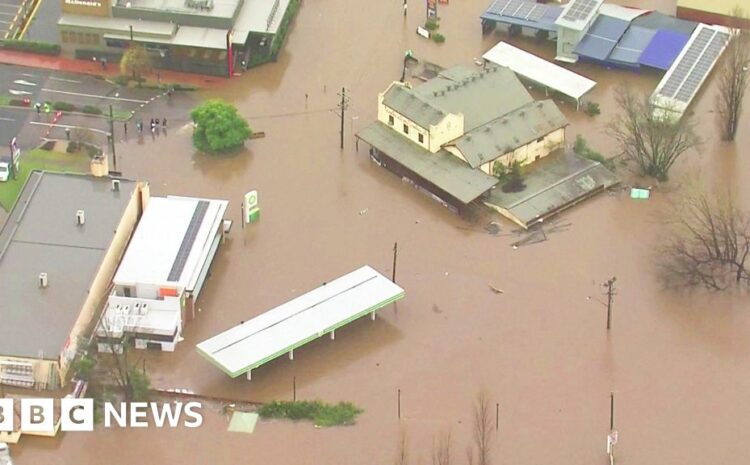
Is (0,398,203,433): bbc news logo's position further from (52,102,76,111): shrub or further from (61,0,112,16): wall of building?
(61,0,112,16): wall of building

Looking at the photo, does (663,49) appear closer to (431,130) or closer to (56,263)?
(431,130)

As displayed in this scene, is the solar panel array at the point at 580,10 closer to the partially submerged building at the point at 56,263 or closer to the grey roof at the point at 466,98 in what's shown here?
the grey roof at the point at 466,98

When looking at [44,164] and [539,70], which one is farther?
[539,70]

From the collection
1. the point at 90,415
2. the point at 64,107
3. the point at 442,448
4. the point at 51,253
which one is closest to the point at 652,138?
the point at 442,448

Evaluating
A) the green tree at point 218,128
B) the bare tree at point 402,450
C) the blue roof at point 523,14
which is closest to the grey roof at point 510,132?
the green tree at point 218,128

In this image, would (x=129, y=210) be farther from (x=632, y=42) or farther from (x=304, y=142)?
(x=632, y=42)
